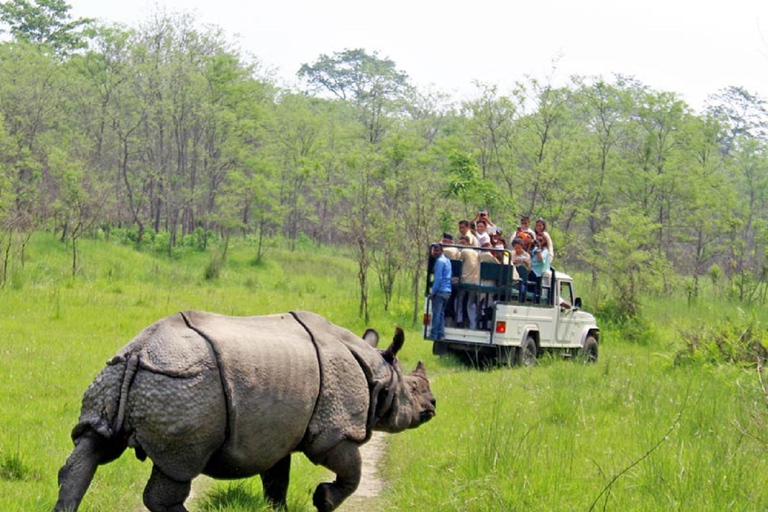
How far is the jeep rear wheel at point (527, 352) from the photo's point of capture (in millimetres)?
15523

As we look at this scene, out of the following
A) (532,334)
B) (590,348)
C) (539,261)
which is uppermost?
(539,261)

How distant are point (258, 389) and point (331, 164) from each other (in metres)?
38.1

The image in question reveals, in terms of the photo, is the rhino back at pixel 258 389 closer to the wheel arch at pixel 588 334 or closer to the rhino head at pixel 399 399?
the rhino head at pixel 399 399

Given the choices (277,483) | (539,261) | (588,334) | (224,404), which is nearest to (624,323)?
(588,334)

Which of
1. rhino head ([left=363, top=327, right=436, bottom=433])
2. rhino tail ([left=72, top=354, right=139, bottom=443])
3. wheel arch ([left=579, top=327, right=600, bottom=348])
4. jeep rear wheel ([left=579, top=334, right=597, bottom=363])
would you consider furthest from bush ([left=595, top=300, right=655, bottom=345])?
rhino tail ([left=72, top=354, right=139, bottom=443])

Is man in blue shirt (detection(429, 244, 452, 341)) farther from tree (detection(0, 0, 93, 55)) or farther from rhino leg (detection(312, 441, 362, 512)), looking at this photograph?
tree (detection(0, 0, 93, 55))

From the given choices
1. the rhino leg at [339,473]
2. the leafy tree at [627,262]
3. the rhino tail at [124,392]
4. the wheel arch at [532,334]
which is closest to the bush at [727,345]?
the wheel arch at [532,334]

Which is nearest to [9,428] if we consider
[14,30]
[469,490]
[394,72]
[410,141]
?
[469,490]

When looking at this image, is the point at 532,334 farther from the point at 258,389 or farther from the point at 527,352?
the point at 258,389

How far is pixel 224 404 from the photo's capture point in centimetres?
549

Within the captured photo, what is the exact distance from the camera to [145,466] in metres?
8.04

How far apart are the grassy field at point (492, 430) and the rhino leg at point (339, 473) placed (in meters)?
0.47

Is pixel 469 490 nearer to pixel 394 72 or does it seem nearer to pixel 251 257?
pixel 251 257

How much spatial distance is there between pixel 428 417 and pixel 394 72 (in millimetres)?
68627
